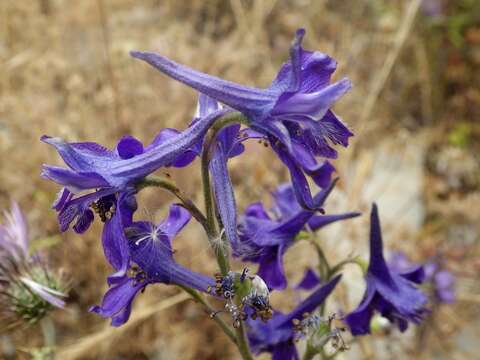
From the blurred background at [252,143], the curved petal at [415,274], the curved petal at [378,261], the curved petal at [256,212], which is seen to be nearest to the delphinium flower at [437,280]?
the blurred background at [252,143]

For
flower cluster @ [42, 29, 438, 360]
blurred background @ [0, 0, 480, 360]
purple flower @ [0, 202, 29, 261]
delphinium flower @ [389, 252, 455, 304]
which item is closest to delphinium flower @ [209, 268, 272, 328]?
flower cluster @ [42, 29, 438, 360]

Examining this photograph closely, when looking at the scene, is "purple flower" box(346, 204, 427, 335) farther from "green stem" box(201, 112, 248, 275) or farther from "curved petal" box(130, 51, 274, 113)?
"curved petal" box(130, 51, 274, 113)

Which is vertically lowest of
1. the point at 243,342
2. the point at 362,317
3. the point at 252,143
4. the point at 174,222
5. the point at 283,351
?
the point at 252,143

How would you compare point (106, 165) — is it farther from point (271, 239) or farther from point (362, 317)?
point (362, 317)

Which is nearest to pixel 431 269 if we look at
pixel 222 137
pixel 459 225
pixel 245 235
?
pixel 459 225

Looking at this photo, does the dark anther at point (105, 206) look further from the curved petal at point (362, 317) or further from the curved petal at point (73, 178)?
the curved petal at point (362, 317)

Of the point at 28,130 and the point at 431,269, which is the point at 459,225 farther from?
the point at 28,130

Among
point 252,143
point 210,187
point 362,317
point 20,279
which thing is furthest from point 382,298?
point 252,143
